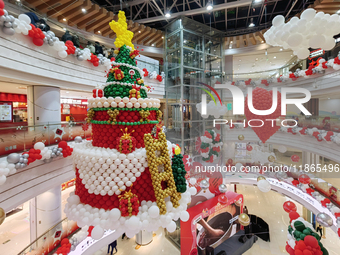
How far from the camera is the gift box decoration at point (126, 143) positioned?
7.47 ft

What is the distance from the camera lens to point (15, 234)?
6.65 meters

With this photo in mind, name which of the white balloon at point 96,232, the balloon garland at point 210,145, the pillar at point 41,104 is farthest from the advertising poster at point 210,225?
the pillar at point 41,104

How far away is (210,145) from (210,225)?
10.3 ft

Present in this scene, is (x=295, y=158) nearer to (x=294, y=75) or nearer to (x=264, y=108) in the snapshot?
(x=264, y=108)

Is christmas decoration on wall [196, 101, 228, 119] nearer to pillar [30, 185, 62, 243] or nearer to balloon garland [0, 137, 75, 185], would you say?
balloon garland [0, 137, 75, 185]

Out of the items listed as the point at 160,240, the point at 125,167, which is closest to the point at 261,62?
the point at 125,167

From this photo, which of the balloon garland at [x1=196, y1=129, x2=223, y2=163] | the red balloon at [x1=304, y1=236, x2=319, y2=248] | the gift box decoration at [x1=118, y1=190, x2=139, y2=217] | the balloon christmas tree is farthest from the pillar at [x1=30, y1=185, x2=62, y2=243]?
the red balloon at [x1=304, y1=236, x2=319, y2=248]

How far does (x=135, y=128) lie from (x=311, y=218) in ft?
33.2

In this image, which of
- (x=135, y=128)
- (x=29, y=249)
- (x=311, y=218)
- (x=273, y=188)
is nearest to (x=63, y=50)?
(x=135, y=128)

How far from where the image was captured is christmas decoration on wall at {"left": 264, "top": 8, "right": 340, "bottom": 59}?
3.26 m

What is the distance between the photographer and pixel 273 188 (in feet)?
24.3

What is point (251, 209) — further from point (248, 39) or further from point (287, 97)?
point (248, 39)

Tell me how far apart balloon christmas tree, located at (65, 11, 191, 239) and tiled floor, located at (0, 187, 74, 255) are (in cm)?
588

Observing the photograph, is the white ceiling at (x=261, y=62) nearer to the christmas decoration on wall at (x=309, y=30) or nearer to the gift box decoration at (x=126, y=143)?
the christmas decoration on wall at (x=309, y=30)
